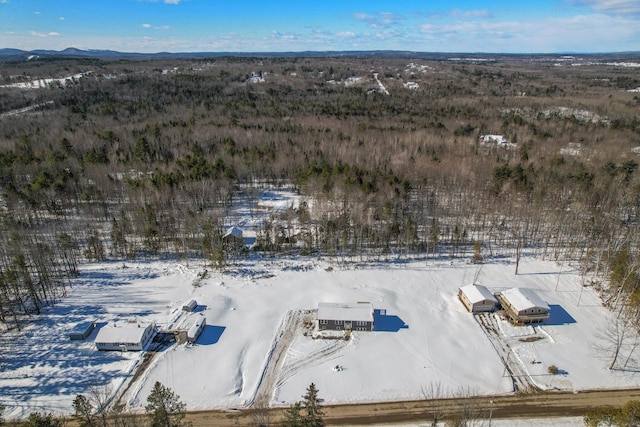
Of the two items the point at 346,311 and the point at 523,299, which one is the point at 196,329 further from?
the point at 523,299

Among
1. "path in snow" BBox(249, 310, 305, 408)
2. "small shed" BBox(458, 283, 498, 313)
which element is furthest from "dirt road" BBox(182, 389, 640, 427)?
"small shed" BBox(458, 283, 498, 313)

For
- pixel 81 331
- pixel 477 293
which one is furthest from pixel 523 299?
pixel 81 331

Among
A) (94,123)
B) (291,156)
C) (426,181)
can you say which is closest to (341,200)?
(426,181)

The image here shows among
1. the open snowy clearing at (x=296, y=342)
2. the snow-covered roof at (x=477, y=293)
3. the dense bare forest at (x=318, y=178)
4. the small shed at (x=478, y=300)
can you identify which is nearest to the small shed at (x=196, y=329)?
the open snowy clearing at (x=296, y=342)

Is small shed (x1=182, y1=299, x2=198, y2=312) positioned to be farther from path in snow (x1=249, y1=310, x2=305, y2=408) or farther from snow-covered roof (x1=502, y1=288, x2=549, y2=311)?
snow-covered roof (x1=502, y1=288, x2=549, y2=311)

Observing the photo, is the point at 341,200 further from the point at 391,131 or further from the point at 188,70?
the point at 188,70

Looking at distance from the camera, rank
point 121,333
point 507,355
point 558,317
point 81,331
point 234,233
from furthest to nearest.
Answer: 1. point 234,233
2. point 558,317
3. point 81,331
4. point 121,333
5. point 507,355
